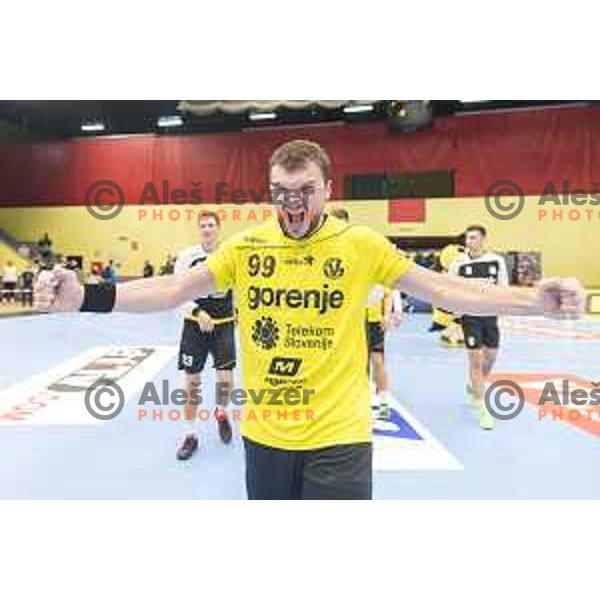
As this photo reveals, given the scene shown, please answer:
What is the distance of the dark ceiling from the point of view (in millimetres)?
19812

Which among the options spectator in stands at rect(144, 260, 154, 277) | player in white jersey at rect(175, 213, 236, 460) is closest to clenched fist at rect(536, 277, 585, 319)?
player in white jersey at rect(175, 213, 236, 460)

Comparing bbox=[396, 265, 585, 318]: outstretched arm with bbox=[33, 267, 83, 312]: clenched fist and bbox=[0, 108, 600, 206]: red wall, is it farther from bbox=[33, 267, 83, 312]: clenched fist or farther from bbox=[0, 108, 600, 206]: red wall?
bbox=[0, 108, 600, 206]: red wall

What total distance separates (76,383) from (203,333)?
120 inches

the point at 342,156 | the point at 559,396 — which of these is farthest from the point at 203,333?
the point at 342,156

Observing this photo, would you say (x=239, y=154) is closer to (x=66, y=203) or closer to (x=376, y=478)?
(x=66, y=203)

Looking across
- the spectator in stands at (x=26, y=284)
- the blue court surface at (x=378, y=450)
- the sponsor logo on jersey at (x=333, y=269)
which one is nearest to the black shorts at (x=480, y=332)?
the blue court surface at (x=378, y=450)

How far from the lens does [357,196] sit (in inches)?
867

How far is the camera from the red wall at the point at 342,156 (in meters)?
20.2

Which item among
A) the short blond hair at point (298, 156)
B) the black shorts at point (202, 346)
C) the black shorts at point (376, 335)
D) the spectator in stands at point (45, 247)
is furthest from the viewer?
the spectator in stands at point (45, 247)

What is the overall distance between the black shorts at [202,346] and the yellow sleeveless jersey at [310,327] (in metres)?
3.03

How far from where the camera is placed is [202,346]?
5297mm

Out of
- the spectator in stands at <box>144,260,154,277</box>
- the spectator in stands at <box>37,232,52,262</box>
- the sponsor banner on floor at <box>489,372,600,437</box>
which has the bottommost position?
the sponsor banner on floor at <box>489,372,600,437</box>

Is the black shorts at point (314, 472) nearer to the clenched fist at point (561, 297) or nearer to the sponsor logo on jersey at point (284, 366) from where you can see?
the sponsor logo on jersey at point (284, 366)

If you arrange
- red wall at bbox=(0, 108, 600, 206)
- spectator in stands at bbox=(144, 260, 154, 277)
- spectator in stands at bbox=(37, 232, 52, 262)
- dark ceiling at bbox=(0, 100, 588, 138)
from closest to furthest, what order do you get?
dark ceiling at bbox=(0, 100, 588, 138), red wall at bbox=(0, 108, 600, 206), spectator in stands at bbox=(144, 260, 154, 277), spectator in stands at bbox=(37, 232, 52, 262)
